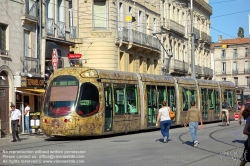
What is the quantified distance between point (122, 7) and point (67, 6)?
7.06 m

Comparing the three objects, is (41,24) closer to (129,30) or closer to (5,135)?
(5,135)

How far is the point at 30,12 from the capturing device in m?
30.5

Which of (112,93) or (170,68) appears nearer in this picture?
(112,93)

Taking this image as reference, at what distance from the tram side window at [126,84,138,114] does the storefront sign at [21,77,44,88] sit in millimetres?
6623

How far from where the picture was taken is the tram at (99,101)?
71.9ft

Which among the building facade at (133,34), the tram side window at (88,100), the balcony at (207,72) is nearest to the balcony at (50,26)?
the building facade at (133,34)

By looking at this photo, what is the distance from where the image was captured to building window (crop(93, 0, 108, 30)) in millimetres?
39812

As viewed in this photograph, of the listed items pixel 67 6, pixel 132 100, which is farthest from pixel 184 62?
pixel 132 100

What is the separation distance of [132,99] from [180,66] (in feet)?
99.9

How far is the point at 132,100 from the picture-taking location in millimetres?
25734

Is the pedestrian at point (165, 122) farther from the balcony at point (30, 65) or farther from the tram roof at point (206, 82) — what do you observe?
the tram roof at point (206, 82)

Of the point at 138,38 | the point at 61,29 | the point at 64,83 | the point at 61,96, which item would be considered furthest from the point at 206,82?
the point at 61,96

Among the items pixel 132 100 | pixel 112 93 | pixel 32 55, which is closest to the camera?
pixel 112 93

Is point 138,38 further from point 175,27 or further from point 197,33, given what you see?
point 197,33
